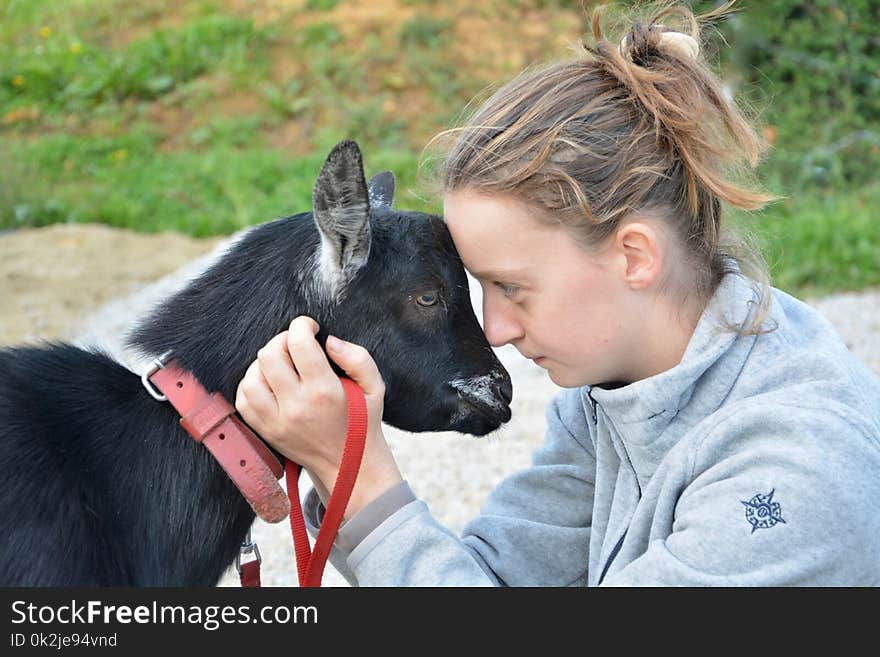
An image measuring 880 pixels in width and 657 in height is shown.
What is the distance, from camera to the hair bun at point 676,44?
2.38 m

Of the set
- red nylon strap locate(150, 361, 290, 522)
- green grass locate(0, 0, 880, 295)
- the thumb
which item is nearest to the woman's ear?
the thumb

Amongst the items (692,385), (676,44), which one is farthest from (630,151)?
(692,385)

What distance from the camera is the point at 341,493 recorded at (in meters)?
2.25

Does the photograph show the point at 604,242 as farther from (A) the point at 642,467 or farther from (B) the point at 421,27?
(B) the point at 421,27

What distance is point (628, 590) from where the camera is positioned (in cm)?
210

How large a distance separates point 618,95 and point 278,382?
949mm

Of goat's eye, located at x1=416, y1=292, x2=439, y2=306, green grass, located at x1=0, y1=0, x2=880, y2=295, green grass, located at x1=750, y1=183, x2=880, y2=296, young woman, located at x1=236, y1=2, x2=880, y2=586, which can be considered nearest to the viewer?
young woman, located at x1=236, y1=2, x2=880, y2=586

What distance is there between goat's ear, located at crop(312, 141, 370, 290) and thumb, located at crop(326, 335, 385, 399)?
0.17 meters

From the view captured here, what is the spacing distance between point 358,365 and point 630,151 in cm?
73

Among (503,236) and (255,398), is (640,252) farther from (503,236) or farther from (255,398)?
(255,398)

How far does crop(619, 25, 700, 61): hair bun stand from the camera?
238 centimetres

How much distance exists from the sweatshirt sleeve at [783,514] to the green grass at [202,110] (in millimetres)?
5950

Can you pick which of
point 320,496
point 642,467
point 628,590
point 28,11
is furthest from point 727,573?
point 28,11

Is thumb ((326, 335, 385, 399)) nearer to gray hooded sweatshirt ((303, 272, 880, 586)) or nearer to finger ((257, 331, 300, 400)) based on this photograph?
finger ((257, 331, 300, 400))
